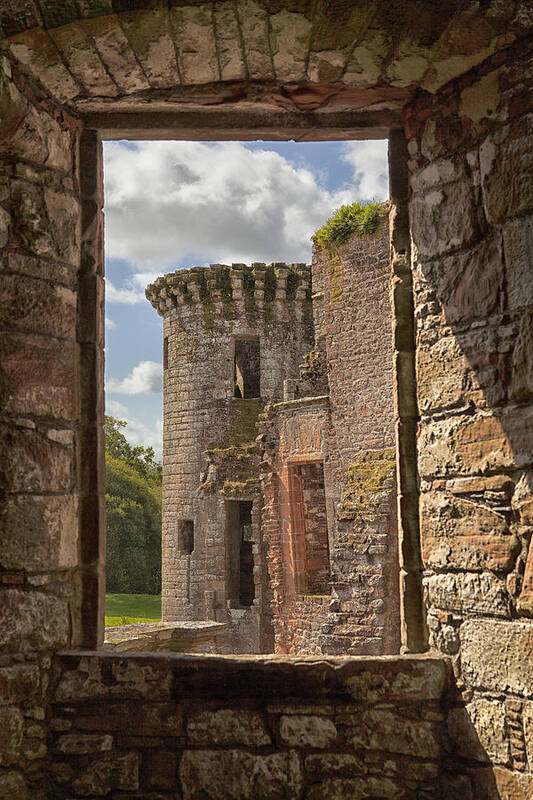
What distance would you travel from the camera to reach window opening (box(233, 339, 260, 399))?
2203cm

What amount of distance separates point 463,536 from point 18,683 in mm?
1815

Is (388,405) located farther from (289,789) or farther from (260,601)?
(289,789)

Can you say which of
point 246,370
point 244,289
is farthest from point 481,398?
point 246,370

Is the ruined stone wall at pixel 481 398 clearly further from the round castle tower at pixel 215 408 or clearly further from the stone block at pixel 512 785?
the round castle tower at pixel 215 408

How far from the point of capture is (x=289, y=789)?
289 cm

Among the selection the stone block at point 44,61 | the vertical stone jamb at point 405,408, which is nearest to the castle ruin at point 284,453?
the vertical stone jamb at point 405,408

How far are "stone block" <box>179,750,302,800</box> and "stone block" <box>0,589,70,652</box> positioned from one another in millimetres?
723

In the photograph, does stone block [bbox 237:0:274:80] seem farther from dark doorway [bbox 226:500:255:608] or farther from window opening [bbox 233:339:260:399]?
window opening [bbox 233:339:260:399]

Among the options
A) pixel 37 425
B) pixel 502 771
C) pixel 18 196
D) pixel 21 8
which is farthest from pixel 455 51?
pixel 502 771

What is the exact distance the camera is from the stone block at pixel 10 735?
291cm

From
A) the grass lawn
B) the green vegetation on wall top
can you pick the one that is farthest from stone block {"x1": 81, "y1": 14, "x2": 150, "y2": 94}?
the grass lawn

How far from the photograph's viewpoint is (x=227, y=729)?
296 cm

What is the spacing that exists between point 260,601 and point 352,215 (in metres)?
8.44

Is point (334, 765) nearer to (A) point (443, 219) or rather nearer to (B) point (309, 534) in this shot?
(A) point (443, 219)
